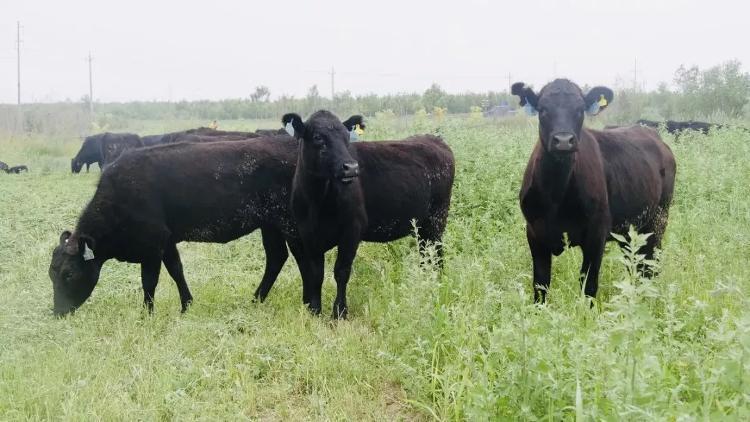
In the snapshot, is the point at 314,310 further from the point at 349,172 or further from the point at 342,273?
the point at 349,172

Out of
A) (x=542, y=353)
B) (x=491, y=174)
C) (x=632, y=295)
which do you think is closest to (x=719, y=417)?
(x=632, y=295)

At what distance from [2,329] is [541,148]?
477cm

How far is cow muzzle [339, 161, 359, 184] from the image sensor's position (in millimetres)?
5898

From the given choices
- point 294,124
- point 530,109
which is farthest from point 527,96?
point 294,124

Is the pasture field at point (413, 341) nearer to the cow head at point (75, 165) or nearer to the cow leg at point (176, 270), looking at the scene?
the cow leg at point (176, 270)

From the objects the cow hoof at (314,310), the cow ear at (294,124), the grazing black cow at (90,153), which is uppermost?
the cow ear at (294,124)

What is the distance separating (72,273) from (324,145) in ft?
8.77

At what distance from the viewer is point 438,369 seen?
14.3 ft

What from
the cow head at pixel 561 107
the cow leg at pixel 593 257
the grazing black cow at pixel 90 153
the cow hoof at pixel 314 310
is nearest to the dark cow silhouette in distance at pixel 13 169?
the grazing black cow at pixel 90 153

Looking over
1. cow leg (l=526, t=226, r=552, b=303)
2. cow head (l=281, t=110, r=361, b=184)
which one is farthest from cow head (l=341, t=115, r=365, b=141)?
cow leg (l=526, t=226, r=552, b=303)

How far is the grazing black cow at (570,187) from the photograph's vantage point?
18.1 ft

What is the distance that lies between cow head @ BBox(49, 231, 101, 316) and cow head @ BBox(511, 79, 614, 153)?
13.9ft

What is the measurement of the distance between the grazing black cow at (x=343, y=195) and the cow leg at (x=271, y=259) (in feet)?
1.54

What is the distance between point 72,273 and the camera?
6266 mm
